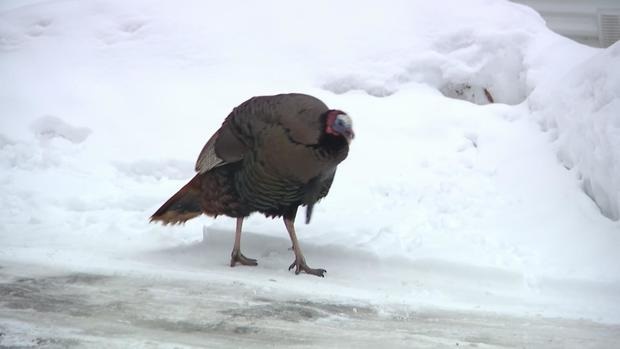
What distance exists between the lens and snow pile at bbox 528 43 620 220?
4.87 meters

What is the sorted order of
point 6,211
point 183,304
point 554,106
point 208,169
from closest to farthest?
point 183,304 < point 208,169 < point 6,211 < point 554,106

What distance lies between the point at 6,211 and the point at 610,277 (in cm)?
392

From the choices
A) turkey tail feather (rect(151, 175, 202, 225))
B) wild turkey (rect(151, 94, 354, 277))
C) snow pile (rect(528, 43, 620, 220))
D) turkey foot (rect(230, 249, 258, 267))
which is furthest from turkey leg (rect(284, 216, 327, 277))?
snow pile (rect(528, 43, 620, 220))

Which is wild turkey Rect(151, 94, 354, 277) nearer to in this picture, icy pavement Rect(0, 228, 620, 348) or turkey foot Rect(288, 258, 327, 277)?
turkey foot Rect(288, 258, 327, 277)

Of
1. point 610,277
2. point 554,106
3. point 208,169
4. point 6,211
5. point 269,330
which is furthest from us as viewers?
point 554,106

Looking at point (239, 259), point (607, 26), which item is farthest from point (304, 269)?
point (607, 26)

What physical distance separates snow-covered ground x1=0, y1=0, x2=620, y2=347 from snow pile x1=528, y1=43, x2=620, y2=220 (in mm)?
16

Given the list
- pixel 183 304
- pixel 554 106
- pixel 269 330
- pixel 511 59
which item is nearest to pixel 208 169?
pixel 183 304

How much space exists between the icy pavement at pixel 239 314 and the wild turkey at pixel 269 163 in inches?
14.1

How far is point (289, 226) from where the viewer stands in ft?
15.2

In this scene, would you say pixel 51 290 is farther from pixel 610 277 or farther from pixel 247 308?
pixel 610 277

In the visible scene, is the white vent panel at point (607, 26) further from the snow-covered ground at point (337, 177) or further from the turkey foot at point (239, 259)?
the turkey foot at point (239, 259)

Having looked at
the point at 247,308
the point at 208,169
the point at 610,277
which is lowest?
the point at 610,277

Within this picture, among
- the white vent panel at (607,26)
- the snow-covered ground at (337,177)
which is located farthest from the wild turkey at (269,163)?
the white vent panel at (607,26)
